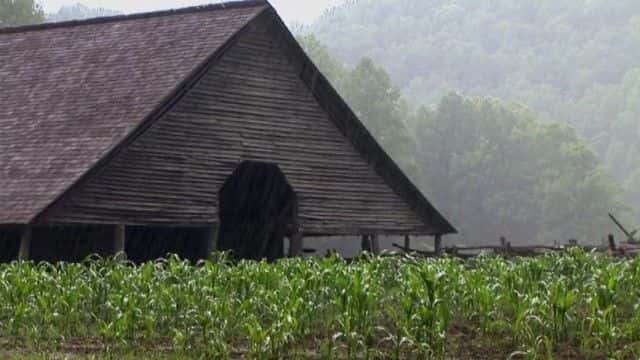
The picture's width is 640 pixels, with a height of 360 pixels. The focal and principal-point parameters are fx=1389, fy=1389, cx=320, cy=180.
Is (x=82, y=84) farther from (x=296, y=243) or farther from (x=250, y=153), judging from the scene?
(x=296, y=243)

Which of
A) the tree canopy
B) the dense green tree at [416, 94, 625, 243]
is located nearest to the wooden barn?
the tree canopy

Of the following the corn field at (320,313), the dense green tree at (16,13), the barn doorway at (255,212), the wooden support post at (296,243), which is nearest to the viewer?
the corn field at (320,313)

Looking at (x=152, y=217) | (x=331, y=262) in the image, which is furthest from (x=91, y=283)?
(x=152, y=217)

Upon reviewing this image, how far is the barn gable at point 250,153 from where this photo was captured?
2895cm

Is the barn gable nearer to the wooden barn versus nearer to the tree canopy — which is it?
the wooden barn

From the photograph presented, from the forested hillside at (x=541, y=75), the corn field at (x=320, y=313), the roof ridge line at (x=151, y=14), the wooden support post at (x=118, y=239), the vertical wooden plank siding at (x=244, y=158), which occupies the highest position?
the forested hillside at (x=541, y=75)

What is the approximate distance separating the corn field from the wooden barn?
28.0 feet

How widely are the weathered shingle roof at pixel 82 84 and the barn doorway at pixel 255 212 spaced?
336 centimetres

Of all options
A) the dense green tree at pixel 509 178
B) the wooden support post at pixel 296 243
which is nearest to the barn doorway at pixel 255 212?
the wooden support post at pixel 296 243

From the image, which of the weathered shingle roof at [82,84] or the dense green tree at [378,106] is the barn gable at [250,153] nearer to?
the weathered shingle roof at [82,84]

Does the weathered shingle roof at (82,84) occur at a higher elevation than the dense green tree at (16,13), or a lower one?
lower

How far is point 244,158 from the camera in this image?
103ft

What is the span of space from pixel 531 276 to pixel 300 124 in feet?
46.0

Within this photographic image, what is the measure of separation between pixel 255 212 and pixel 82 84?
5.63 meters
